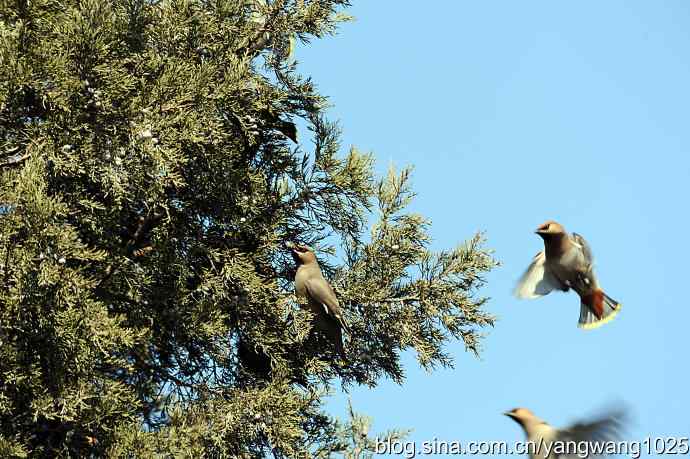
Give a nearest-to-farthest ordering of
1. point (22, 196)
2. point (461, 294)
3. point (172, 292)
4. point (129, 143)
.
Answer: point (22, 196)
point (129, 143)
point (172, 292)
point (461, 294)

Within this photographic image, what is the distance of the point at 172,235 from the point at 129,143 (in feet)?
2.12

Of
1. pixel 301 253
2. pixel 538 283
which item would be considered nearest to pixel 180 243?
pixel 301 253

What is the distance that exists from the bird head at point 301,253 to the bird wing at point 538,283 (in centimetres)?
99

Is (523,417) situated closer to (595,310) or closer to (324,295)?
Answer: (595,310)

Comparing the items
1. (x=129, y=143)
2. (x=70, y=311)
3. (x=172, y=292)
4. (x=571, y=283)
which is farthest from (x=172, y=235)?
(x=571, y=283)

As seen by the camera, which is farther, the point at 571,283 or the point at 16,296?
the point at 571,283

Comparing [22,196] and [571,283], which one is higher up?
[571,283]

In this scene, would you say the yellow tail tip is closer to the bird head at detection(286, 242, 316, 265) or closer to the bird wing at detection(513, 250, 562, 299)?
the bird wing at detection(513, 250, 562, 299)

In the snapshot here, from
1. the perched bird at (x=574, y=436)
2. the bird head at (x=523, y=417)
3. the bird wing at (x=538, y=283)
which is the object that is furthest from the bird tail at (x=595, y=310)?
the perched bird at (x=574, y=436)

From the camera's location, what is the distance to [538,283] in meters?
5.70

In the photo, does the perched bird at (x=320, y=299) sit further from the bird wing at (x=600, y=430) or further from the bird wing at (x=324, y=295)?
the bird wing at (x=600, y=430)

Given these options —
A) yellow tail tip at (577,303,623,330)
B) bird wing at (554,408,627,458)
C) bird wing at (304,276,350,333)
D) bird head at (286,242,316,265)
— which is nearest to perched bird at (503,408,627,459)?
bird wing at (554,408,627,458)

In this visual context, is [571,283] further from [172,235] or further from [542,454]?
[172,235]

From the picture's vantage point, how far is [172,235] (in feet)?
18.6
